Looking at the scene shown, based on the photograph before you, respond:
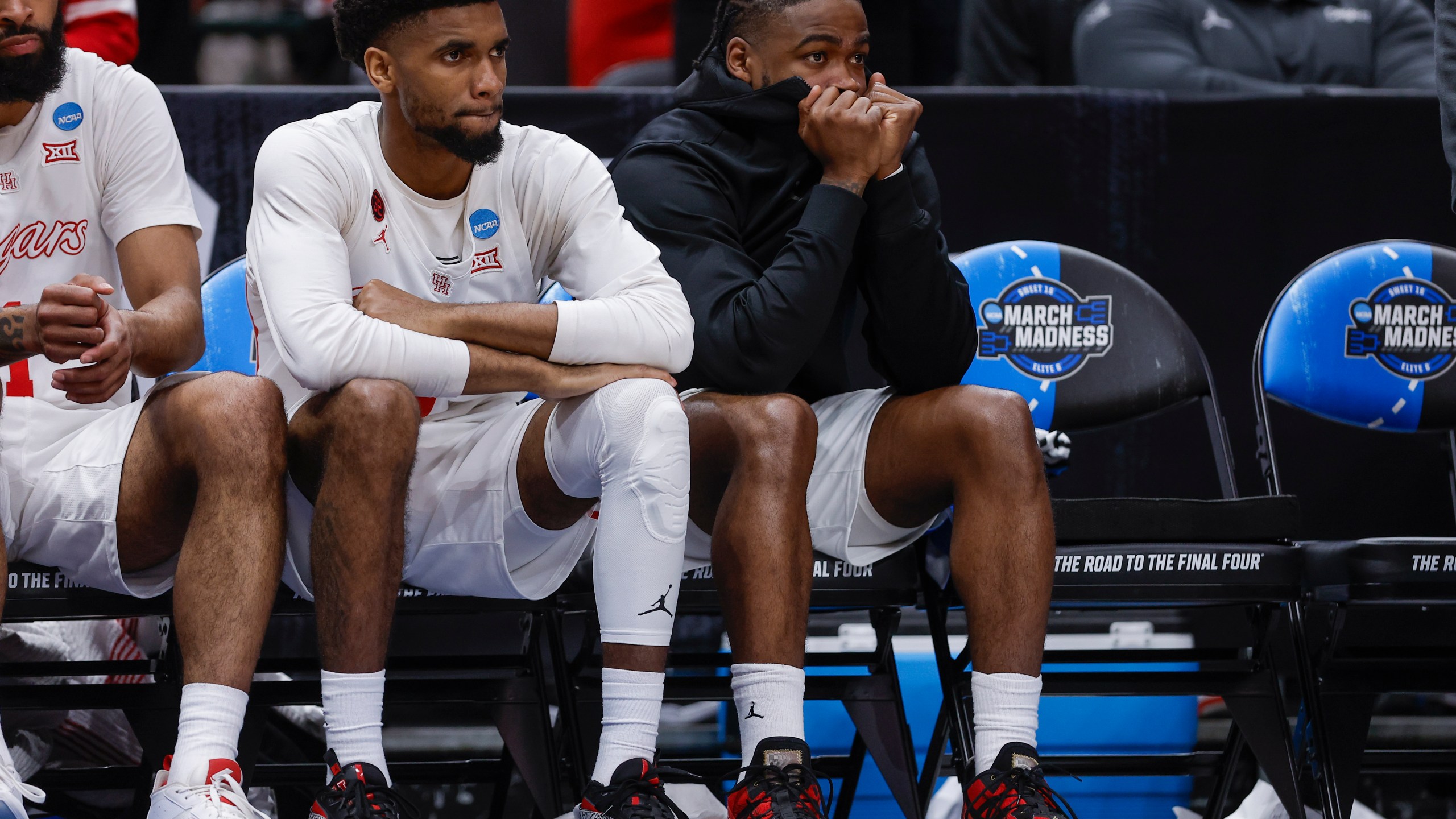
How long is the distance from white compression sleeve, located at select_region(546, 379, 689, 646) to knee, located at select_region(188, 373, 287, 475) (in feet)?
1.40

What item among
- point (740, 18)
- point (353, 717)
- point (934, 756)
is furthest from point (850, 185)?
point (353, 717)

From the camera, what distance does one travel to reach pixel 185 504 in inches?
83.6

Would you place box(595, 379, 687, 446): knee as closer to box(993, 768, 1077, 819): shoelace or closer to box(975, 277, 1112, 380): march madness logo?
box(993, 768, 1077, 819): shoelace

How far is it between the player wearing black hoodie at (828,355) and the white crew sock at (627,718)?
0.14 meters

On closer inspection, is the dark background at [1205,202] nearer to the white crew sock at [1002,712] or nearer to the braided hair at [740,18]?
the braided hair at [740,18]

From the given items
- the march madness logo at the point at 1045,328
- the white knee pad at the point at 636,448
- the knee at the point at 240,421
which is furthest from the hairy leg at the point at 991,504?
the knee at the point at 240,421

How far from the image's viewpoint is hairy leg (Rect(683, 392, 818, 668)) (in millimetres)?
2043

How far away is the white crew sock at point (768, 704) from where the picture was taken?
200 centimetres

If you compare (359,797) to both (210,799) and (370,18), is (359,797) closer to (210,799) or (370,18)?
(210,799)

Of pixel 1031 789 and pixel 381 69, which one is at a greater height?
pixel 381 69

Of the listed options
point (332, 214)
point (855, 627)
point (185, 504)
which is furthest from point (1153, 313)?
point (185, 504)

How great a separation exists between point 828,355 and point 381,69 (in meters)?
0.94

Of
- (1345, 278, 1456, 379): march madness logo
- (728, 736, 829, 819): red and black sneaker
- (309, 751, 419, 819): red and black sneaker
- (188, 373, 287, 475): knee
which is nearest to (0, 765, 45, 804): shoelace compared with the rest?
(309, 751, 419, 819): red and black sneaker

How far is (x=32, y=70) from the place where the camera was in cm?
228
